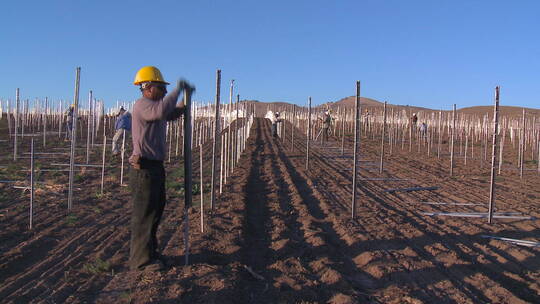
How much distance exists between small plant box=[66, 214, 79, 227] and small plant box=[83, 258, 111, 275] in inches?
80.7

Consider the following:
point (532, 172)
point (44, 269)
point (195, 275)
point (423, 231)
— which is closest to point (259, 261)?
point (195, 275)

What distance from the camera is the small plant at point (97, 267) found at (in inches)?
168

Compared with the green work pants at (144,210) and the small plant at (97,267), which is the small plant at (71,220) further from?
the green work pants at (144,210)

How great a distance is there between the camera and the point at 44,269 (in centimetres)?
445

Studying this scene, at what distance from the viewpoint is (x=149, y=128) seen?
415 cm

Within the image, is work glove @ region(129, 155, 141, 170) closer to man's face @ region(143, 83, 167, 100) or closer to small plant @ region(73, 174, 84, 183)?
man's face @ region(143, 83, 167, 100)

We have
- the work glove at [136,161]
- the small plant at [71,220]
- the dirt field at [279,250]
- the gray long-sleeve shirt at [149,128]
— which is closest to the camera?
the dirt field at [279,250]

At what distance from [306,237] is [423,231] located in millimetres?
1678

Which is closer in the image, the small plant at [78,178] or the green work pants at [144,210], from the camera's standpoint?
the green work pants at [144,210]

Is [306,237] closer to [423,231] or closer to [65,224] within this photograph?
[423,231]

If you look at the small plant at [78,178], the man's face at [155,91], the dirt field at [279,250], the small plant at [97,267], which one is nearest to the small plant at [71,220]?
the dirt field at [279,250]

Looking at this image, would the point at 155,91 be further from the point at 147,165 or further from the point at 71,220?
the point at 71,220

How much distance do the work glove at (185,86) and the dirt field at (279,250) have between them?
1.59m

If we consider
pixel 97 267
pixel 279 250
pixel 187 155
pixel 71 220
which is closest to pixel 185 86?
pixel 187 155
